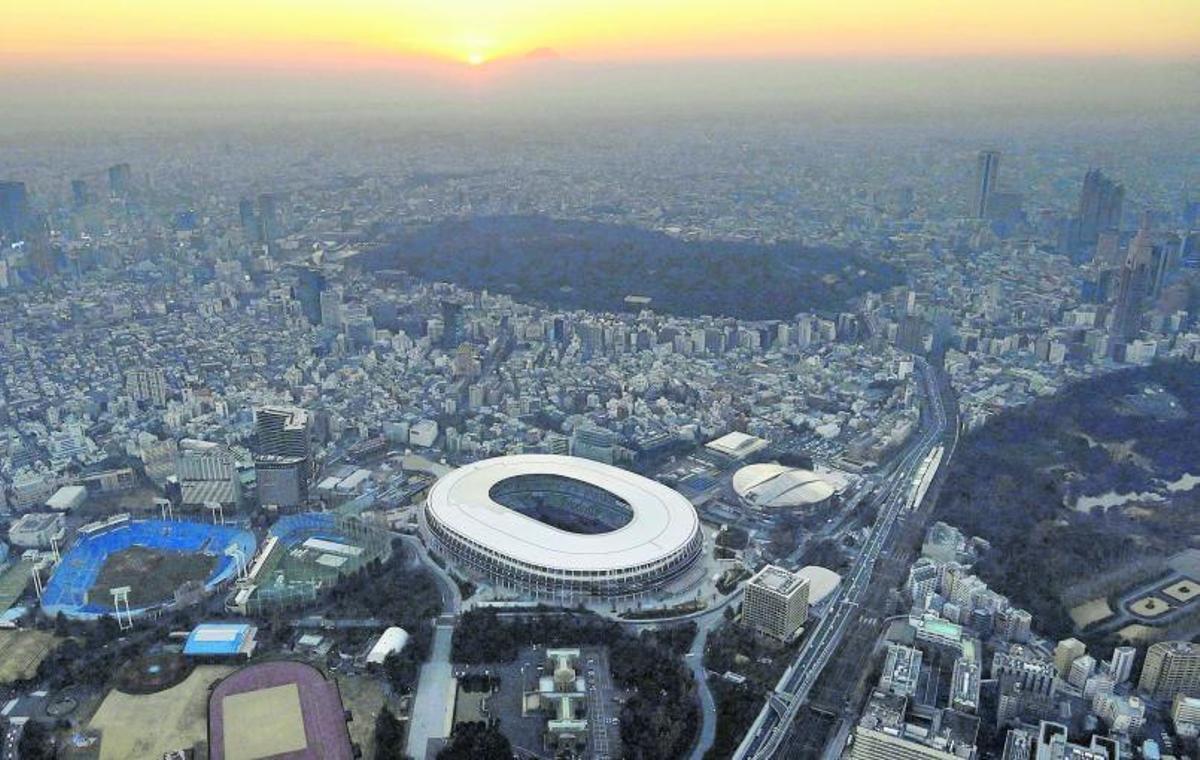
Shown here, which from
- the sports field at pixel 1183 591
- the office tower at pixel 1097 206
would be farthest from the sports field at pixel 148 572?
the office tower at pixel 1097 206

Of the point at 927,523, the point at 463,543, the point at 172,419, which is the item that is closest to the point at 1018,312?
the point at 927,523

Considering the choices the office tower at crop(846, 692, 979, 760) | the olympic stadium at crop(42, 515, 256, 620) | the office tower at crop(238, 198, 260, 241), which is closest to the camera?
the office tower at crop(846, 692, 979, 760)

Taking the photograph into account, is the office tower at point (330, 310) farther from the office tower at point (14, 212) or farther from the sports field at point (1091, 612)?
the sports field at point (1091, 612)

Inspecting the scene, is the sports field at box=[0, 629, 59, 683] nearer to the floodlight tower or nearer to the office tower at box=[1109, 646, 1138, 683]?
the floodlight tower

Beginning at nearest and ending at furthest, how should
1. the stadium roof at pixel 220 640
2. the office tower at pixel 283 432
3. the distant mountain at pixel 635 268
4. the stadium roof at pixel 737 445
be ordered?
the stadium roof at pixel 220 640, the office tower at pixel 283 432, the stadium roof at pixel 737 445, the distant mountain at pixel 635 268

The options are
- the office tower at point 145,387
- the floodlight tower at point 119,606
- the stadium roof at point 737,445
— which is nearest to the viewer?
the floodlight tower at point 119,606

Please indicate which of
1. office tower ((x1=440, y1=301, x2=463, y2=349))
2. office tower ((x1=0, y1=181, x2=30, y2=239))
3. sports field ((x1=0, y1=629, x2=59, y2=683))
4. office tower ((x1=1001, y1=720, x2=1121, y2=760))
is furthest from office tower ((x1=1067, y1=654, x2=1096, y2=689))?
office tower ((x1=0, y1=181, x2=30, y2=239))

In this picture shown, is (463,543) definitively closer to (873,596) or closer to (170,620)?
(170,620)
